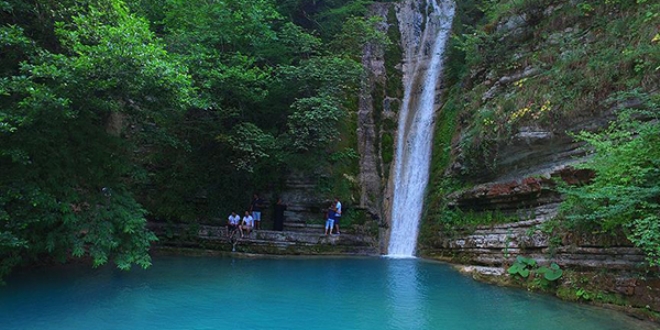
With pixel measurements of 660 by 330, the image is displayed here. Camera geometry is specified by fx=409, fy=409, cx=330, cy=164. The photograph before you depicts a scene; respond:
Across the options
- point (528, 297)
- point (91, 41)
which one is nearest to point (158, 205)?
point (91, 41)

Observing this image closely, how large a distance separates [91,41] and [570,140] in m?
11.4

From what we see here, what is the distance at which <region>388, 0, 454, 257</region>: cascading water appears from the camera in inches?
594

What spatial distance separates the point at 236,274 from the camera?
1022 centimetres

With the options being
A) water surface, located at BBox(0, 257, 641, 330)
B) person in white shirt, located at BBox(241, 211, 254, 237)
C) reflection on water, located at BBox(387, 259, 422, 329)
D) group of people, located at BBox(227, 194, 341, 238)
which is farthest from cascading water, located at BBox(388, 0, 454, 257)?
person in white shirt, located at BBox(241, 211, 254, 237)

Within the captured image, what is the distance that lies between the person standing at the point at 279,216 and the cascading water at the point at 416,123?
4.11 m

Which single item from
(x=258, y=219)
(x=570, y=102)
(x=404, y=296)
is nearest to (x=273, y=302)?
(x=404, y=296)

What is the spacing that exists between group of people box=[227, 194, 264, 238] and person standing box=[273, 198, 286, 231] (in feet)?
2.07

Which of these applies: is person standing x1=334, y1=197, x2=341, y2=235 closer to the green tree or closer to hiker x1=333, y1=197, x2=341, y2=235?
hiker x1=333, y1=197, x2=341, y2=235

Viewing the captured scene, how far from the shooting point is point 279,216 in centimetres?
1540

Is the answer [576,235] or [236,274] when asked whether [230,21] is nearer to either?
[236,274]

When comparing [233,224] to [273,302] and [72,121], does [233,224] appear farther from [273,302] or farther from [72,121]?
[273,302]

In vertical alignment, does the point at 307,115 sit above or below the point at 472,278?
above

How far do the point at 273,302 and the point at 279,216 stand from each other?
812 cm

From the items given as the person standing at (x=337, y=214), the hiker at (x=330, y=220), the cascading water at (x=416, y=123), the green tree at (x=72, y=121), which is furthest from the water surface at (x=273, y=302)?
the cascading water at (x=416, y=123)
